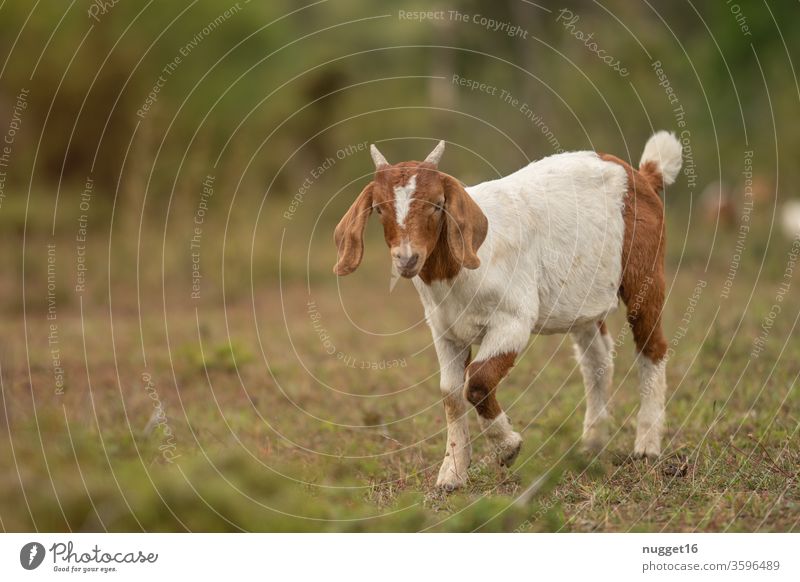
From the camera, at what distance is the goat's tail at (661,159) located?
862 cm

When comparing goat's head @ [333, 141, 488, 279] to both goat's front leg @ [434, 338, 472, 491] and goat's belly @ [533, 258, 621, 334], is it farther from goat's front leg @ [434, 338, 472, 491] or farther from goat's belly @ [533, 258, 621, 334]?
goat's belly @ [533, 258, 621, 334]

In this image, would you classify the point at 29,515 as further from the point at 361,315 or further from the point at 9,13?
the point at 9,13

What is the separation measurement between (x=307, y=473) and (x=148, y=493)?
64.6 inches

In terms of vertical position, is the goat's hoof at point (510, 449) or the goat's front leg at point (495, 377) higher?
the goat's front leg at point (495, 377)

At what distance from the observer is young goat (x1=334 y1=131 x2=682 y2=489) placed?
6730mm

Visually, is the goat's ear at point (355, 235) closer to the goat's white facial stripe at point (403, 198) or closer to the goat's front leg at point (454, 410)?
the goat's white facial stripe at point (403, 198)

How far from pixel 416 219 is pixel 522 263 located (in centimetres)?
117

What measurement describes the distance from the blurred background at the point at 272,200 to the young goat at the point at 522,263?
936mm

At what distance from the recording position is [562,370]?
440 inches
